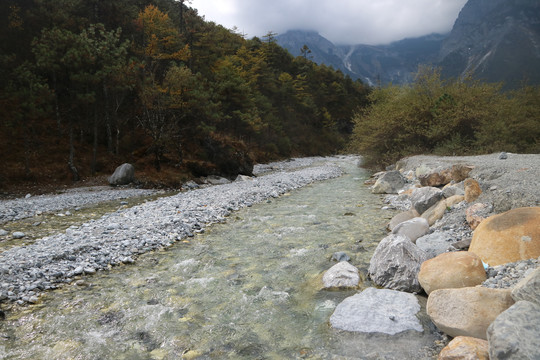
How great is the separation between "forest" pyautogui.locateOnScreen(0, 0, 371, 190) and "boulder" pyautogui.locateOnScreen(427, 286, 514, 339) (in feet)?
54.3

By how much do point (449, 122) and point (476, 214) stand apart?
16395 mm

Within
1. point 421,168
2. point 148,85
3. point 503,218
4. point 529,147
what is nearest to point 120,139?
point 148,85

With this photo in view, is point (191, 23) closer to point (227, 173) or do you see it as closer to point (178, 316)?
point (227, 173)

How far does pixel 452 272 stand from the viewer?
4.23 meters

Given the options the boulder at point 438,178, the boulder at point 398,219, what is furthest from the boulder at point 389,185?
the boulder at point 398,219

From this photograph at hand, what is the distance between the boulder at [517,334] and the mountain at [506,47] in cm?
11740

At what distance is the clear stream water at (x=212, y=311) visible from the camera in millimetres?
3553

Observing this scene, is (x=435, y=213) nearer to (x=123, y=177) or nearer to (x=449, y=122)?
(x=449, y=122)

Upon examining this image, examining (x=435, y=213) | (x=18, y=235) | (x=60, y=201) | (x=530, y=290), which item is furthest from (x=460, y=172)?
(x=60, y=201)

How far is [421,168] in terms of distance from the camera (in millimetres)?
14797

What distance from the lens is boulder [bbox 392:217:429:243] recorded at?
6977 mm

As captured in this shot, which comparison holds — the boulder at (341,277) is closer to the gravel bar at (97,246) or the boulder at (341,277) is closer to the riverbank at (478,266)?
the riverbank at (478,266)

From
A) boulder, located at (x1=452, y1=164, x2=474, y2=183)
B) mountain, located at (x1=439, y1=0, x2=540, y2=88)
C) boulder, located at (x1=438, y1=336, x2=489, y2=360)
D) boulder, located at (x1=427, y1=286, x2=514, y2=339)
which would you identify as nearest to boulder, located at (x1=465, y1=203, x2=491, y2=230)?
boulder, located at (x1=427, y1=286, x2=514, y2=339)

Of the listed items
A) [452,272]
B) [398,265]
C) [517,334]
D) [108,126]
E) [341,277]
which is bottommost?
[341,277]
